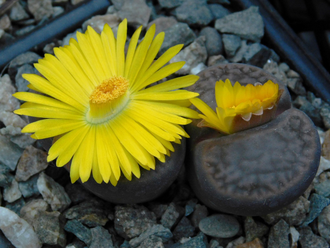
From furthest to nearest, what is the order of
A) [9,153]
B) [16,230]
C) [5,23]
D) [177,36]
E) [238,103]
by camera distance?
[5,23]
[177,36]
[9,153]
[16,230]
[238,103]

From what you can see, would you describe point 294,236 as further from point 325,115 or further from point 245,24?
point 245,24

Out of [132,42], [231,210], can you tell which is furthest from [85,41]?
[231,210]

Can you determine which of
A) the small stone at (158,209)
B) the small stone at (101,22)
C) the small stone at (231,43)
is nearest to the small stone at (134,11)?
the small stone at (101,22)

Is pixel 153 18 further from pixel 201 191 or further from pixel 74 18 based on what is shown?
pixel 201 191

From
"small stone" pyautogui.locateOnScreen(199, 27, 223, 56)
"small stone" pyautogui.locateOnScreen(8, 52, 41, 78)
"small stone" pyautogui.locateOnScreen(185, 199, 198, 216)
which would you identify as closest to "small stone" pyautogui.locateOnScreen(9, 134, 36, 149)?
"small stone" pyautogui.locateOnScreen(8, 52, 41, 78)

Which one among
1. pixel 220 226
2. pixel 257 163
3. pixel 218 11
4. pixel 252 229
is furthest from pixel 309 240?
pixel 218 11
